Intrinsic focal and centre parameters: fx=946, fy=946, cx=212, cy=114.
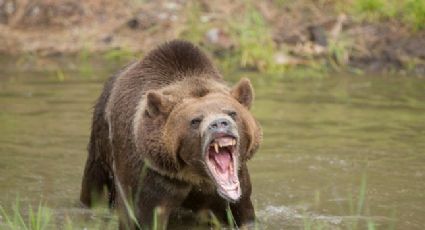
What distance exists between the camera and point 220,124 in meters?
5.37

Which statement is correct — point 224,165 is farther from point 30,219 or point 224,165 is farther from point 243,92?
point 30,219

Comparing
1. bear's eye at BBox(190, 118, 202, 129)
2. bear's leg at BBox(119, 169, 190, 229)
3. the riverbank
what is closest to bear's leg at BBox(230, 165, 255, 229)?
bear's leg at BBox(119, 169, 190, 229)

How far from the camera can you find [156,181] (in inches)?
234

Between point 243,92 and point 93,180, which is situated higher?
point 243,92

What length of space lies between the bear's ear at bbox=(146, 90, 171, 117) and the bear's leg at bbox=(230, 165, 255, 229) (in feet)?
2.20

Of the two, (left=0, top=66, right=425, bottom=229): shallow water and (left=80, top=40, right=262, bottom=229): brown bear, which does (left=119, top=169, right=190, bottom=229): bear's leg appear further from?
(left=0, top=66, right=425, bottom=229): shallow water

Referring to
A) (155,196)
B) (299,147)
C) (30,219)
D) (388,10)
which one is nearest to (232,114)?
(155,196)

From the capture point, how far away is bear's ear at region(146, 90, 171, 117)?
19.1 ft

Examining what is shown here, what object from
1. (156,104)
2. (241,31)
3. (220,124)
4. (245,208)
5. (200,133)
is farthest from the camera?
(241,31)

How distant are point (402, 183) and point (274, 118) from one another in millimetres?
2694

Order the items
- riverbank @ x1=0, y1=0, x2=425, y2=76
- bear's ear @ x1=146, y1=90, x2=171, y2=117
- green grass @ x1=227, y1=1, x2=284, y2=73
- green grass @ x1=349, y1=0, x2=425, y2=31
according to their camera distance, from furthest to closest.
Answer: green grass @ x1=349, y1=0, x2=425, y2=31 < riverbank @ x1=0, y1=0, x2=425, y2=76 < green grass @ x1=227, y1=1, x2=284, y2=73 < bear's ear @ x1=146, y1=90, x2=171, y2=117

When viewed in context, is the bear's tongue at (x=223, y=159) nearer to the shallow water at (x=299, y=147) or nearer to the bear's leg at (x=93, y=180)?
the shallow water at (x=299, y=147)

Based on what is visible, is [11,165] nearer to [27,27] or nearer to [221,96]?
[221,96]

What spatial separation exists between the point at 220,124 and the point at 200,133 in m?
0.21
